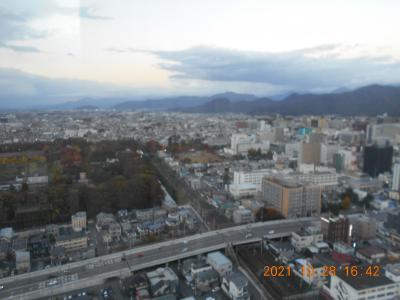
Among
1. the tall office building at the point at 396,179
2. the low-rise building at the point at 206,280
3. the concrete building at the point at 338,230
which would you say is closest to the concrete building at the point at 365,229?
the concrete building at the point at 338,230

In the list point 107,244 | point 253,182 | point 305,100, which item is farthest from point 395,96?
point 107,244

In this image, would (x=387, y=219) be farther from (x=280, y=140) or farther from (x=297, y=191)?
(x=280, y=140)

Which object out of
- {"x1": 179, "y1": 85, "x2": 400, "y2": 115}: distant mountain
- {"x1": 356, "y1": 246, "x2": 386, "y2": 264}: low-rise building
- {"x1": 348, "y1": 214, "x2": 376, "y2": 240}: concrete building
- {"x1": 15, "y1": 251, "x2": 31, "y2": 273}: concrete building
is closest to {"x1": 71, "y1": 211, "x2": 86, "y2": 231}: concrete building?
{"x1": 15, "y1": 251, "x2": 31, "y2": 273}: concrete building

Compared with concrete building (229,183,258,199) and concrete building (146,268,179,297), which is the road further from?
concrete building (229,183,258,199)

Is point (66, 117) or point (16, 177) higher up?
point (66, 117)

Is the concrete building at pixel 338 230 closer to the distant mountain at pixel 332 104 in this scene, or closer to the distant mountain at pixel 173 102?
the distant mountain at pixel 173 102

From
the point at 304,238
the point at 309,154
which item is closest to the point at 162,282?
the point at 304,238

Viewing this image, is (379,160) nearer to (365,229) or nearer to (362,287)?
(365,229)
